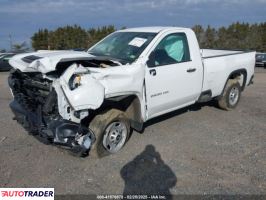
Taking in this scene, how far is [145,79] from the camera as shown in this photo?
541 centimetres

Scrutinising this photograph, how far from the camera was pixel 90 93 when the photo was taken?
4.50 metres

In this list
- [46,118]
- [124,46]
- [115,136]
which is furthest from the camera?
[124,46]

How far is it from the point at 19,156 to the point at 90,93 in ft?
5.76

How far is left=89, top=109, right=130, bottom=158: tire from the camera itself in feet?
16.5

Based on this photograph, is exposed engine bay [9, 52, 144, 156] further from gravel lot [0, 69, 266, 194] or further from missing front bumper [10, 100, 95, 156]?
gravel lot [0, 69, 266, 194]

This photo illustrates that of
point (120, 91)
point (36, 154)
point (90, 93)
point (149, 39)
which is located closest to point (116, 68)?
point (120, 91)

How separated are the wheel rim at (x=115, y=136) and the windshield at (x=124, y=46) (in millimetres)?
1056

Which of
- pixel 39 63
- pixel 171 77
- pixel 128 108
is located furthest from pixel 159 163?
pixel 39 63

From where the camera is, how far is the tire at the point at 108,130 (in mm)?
5039

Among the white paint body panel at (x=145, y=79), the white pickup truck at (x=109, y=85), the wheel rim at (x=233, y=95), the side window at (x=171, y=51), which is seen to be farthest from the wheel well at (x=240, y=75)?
the side window at (x=171, y=51)

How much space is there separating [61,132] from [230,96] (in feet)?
15.9

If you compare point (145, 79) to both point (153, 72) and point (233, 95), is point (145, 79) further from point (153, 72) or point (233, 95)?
point (233, 95)

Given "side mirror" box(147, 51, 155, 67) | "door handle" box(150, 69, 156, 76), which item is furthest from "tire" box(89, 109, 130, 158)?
"side mirror" box(147, 51, 155, 67)

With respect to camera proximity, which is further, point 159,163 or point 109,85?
point 159,163
